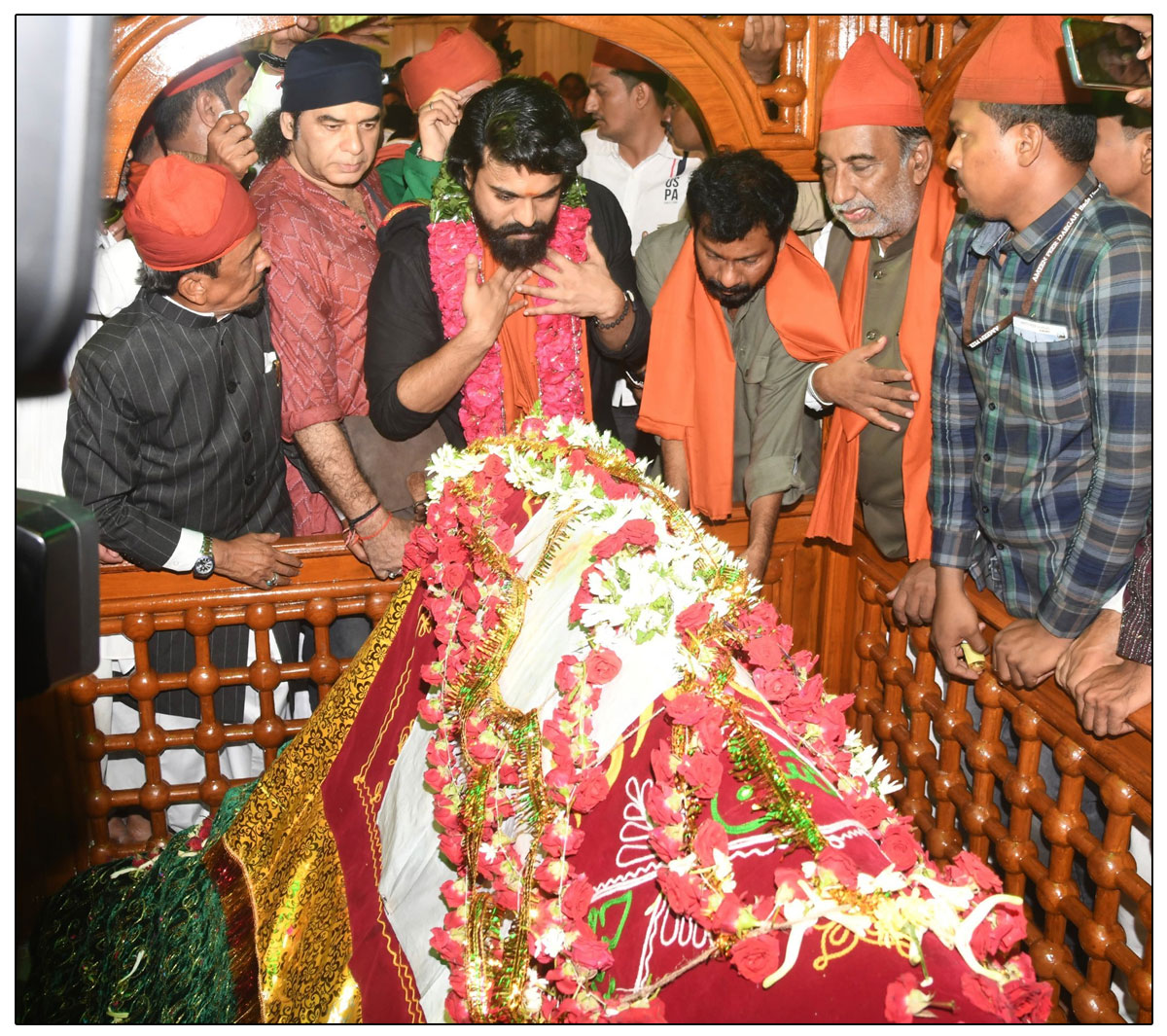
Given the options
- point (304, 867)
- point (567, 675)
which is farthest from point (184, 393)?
point (567, 675)

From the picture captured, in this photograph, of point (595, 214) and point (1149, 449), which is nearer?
point (1149, 449)

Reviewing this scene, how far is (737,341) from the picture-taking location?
3180 mm

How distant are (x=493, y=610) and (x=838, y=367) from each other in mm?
1416

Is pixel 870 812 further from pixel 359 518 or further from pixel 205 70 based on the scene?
pixel 205 70

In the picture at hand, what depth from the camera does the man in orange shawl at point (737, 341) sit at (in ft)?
9.68

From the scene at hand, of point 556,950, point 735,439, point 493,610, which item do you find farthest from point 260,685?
point 556,950

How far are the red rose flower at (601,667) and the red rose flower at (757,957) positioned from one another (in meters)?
0.50

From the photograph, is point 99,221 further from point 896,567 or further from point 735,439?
point 896,567

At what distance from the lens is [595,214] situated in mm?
3287

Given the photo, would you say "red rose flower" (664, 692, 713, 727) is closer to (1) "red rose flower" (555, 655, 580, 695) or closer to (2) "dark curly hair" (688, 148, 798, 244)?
(1) "red rose flower" (555, 655, 580, 695)

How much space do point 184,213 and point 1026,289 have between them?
2.01m

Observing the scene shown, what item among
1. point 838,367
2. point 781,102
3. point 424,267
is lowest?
point 838,367

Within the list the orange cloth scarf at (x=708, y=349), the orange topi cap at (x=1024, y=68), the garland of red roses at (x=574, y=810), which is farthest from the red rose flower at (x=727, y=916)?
the orange cloth scarf at (x=708, y=349)

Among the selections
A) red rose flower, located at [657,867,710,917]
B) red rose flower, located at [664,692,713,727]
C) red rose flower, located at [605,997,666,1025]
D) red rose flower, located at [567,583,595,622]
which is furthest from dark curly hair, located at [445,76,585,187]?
red rose flower, located at [605,997,666,1025]
